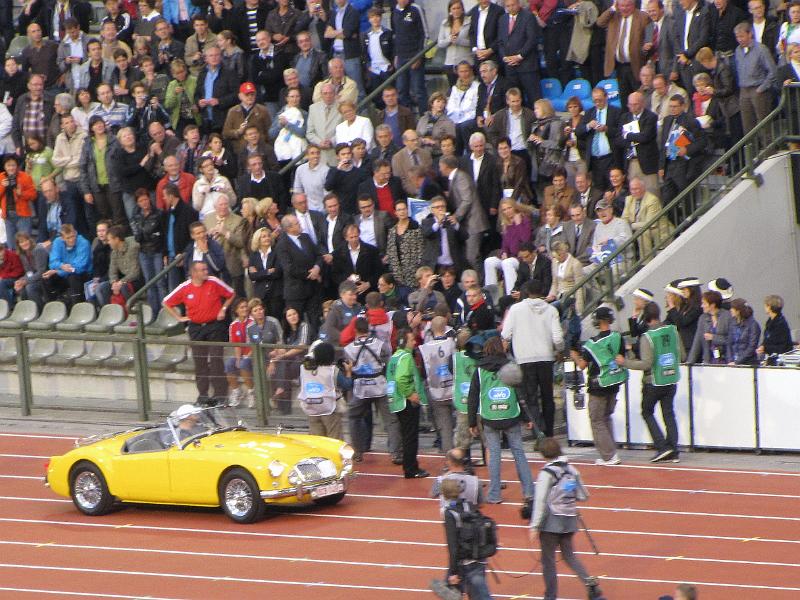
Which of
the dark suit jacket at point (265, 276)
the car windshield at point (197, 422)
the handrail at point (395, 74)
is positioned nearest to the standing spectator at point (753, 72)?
the handrail at point (395, 74)

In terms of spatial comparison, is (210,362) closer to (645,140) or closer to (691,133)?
(645,140)

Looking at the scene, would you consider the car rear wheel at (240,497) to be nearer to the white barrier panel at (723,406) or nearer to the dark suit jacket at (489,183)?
the white barrier panel at (723,406)

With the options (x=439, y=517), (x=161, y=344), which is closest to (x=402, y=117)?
(x=161, y=344)

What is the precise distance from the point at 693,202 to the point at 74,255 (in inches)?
375

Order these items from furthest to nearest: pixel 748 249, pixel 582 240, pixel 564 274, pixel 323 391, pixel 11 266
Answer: pixel 11 266
pixel 748 249
pixel 582 240
pixel 564 274
pixel 323 391

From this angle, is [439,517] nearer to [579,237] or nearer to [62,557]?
[62,557]

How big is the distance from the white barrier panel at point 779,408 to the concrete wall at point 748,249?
3195 millimetres

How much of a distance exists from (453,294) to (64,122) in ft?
26.9

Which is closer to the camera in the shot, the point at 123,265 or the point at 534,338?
the point at 534,338

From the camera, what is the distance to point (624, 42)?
2317 centimetres

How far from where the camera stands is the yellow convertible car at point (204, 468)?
1688 cm

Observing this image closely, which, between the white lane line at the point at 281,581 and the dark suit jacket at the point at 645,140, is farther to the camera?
the dark suit jacket at the point at 645,140

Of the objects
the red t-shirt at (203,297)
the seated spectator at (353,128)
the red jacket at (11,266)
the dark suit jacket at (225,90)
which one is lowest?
the red t-shirt at (203,297)

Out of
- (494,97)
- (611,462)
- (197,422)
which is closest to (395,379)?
(197,422)
